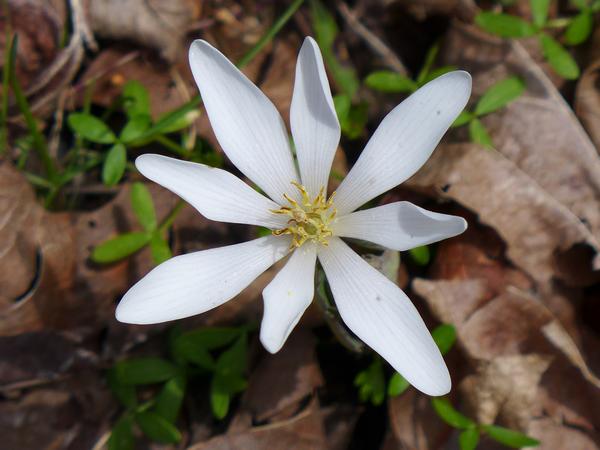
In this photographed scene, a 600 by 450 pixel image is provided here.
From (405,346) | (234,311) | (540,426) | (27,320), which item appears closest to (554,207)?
(540,426)

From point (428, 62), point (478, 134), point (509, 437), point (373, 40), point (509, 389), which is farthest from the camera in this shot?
point (373, 40)

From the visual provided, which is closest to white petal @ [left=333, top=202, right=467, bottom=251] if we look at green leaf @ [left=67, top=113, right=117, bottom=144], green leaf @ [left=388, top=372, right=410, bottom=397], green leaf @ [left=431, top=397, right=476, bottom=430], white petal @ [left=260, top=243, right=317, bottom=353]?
white petal @ [left=260, top=243, right=317, bottom=353]

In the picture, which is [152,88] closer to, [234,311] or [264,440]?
[234,311]

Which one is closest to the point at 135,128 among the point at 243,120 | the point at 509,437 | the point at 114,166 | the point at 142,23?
the point at 114,166

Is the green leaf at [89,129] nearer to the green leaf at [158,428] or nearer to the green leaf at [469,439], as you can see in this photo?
the green leaf at [158,428]

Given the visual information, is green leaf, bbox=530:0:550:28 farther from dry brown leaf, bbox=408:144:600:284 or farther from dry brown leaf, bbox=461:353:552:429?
dry brown leaf, bbox=461:353:552:429

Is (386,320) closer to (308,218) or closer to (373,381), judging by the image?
(308,218)

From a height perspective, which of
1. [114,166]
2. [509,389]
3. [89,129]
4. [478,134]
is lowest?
[509,389]
